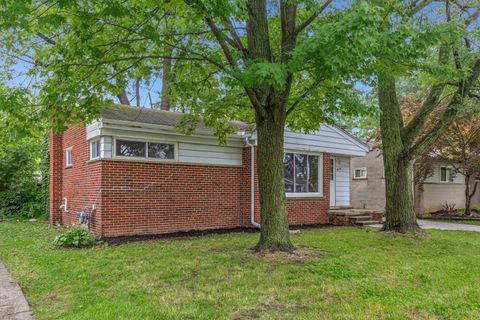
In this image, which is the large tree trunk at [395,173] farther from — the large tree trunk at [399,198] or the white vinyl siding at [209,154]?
the white vinyl siding at [209,154]

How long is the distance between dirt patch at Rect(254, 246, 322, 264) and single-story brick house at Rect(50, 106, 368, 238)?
12.0ft

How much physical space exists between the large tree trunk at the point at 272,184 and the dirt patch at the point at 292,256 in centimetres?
12

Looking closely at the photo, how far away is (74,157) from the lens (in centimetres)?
1127

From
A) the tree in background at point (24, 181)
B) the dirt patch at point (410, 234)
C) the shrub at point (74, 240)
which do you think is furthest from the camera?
the tree in background at point (24, 181)

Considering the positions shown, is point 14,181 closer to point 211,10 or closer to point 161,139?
point 161,139

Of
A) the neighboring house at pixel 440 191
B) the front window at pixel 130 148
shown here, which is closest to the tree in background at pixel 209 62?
the front window at pixel 130 148

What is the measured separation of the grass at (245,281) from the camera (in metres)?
4.11

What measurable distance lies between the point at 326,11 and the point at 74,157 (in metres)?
8.17

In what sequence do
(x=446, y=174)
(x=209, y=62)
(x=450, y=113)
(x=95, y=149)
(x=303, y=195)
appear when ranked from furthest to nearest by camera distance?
(x=446, y=174) < (x=303, y=195) < (x=95, y=149) < (x=450, y=113) < (x=209, y=62)

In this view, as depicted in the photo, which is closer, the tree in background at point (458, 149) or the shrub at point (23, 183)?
the shrub at point (23, 183)

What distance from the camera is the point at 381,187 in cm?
1697

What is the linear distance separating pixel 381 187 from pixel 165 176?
11.0 meters

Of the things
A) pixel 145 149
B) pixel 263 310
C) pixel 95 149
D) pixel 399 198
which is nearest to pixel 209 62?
pixel 145 149

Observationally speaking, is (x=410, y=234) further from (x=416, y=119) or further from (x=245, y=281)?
(x=245, y=281)
